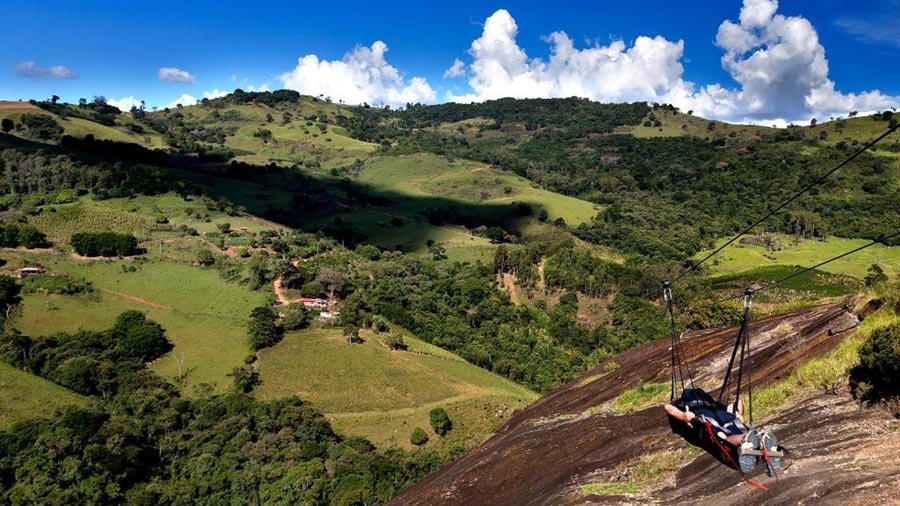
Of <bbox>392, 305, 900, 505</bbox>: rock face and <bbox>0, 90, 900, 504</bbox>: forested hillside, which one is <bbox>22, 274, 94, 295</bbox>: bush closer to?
<bbox>0, 90, 900, 504</bbox>: forested hillside

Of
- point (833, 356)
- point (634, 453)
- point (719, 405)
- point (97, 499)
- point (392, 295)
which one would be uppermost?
point (833, 356)

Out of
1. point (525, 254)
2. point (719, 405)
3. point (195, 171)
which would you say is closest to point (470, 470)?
point (719, 405)

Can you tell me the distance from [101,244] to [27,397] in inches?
1619

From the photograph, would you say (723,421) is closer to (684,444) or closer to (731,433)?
(731,433)

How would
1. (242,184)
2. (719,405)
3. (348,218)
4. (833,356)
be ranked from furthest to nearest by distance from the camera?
(242,184), (348,218), (833,356), (719,405)

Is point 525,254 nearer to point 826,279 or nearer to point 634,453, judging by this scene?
point 826,279

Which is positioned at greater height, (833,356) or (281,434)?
(833,356)

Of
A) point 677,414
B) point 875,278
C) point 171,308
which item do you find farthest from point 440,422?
point 171,308

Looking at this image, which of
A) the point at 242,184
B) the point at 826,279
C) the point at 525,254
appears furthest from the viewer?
the point at 242,184

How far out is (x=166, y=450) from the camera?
53344mm

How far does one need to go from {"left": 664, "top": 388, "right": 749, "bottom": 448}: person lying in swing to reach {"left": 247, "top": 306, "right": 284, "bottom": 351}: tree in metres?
65.0

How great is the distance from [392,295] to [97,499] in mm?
55620

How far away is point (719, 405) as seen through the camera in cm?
1518

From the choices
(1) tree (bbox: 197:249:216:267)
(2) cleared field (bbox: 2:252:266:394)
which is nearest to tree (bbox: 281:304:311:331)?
(2) cleared field (bbox: 2:252:266:394)
